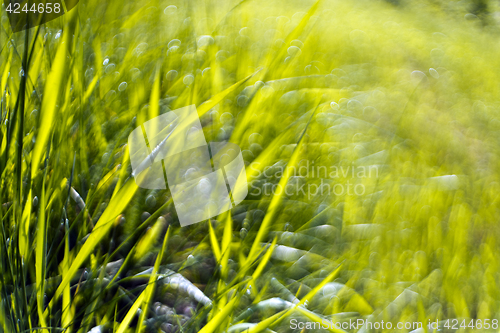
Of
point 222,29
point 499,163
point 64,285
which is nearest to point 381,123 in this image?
point 499,163

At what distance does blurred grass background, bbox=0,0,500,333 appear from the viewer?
41cm

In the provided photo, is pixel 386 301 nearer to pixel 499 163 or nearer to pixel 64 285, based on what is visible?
pixel 64 285

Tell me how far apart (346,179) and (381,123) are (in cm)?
29

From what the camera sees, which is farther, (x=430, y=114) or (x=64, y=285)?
(x=430, y=114)

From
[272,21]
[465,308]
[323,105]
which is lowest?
[465,308]

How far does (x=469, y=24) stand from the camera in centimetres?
121

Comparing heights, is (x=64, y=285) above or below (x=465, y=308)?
above

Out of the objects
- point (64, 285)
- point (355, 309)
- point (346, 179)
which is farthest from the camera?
point (346, 179)

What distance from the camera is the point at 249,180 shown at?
556mm

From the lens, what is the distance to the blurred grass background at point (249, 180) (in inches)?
16.0

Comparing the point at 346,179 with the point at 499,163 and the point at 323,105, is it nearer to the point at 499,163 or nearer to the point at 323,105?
the point at 323,105

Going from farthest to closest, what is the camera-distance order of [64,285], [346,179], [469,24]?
[469,24] < [346,179] < [64,285]

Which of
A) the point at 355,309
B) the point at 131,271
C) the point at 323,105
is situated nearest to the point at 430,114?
the point at 323,105

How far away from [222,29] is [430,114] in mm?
619
